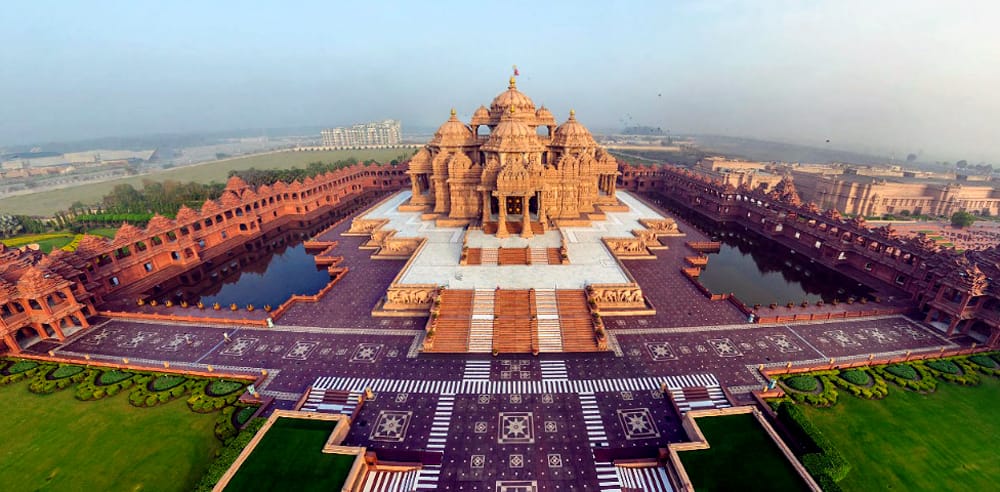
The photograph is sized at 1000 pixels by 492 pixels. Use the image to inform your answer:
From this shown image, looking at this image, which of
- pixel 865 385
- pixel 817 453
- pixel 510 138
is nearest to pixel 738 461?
pixel 817 453

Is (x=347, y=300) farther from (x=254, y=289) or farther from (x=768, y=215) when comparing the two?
(x=768, y=215)

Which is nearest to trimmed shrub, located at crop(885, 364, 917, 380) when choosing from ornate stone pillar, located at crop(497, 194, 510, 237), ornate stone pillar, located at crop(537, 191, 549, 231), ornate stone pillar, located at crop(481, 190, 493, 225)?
ornate stone pillar, located at crop(537, 191, 549, 231)

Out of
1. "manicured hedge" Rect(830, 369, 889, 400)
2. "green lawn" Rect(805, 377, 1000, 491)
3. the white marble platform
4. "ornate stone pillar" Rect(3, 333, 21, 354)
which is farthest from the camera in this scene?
the white marble platform

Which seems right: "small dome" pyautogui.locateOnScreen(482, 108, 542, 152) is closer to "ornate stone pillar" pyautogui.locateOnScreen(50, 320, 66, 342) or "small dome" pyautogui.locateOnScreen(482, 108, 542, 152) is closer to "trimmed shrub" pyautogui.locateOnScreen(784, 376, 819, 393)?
"trimmed shrub" pyautogui.locateOnScreen(784, 376, 819, 393)

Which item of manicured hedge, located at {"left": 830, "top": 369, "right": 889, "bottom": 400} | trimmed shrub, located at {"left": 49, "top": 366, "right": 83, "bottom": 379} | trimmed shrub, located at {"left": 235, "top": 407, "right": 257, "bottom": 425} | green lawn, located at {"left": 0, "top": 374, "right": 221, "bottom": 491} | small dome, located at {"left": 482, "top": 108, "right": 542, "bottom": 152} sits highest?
small dome, located at {"left": 482, "top": 108, "right": 542, "bottom": 152}

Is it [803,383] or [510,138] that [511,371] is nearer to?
[803,383]

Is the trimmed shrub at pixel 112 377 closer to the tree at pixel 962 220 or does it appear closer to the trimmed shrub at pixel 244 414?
the trimmed shrub at pixel 244 414

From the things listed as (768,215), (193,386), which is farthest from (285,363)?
(768,215)

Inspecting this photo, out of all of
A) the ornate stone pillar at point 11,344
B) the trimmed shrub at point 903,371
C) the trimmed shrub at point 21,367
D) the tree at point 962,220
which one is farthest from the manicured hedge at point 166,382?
the tree at point 962,220
